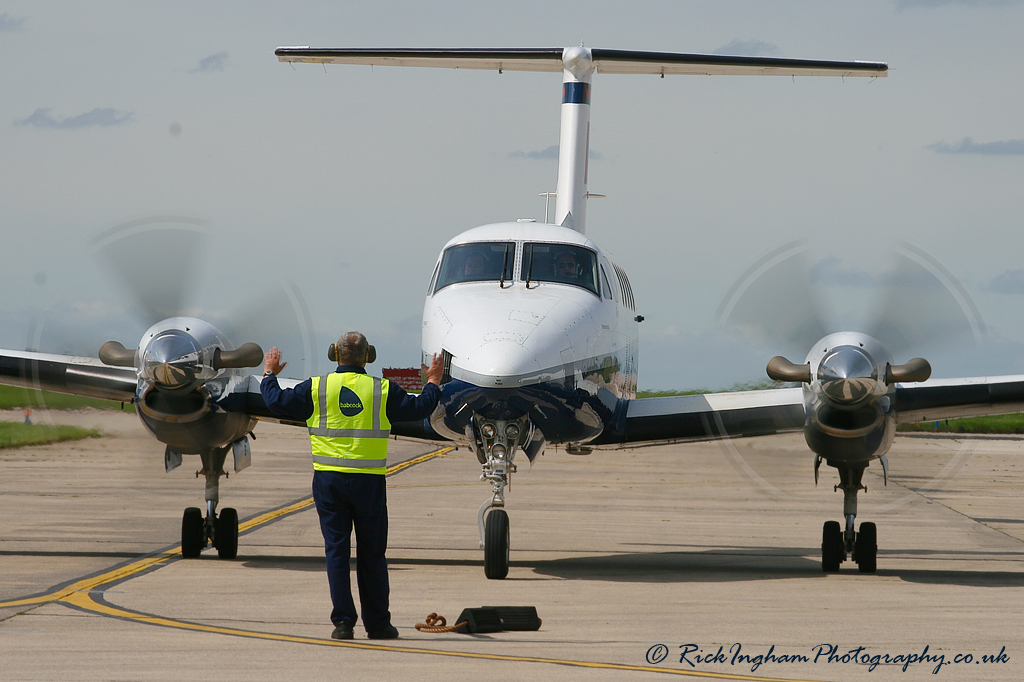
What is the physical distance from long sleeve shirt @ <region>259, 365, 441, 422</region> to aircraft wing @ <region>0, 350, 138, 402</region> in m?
5.01

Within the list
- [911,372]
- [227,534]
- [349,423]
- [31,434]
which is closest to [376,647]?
[349,423]

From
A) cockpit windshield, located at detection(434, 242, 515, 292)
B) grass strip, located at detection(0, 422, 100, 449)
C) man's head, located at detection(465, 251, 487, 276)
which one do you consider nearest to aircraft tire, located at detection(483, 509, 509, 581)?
cockpit windshield, located at detection(434, 242, 515, 292)

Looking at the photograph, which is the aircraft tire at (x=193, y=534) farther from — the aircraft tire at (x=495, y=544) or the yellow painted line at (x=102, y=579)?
the aircraft tire at (x=495, y=544)

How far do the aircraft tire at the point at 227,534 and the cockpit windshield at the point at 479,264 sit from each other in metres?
3.22

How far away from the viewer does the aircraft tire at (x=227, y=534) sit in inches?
477

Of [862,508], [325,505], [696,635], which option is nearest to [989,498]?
[862,508]

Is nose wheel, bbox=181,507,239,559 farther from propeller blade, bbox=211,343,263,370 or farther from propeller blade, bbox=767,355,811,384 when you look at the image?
propeller blade, bbox=767,355,811,384

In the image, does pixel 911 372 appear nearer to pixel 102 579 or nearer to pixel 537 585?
pixel 537 585

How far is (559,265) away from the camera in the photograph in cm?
1198

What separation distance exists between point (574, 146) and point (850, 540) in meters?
8.09

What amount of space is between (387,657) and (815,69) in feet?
40.2

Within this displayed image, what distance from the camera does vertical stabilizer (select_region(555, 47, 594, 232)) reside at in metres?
17.8

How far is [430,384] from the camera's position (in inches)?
311

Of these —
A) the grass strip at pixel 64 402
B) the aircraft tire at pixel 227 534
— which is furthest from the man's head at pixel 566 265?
the grass strip at pixel 64 402
